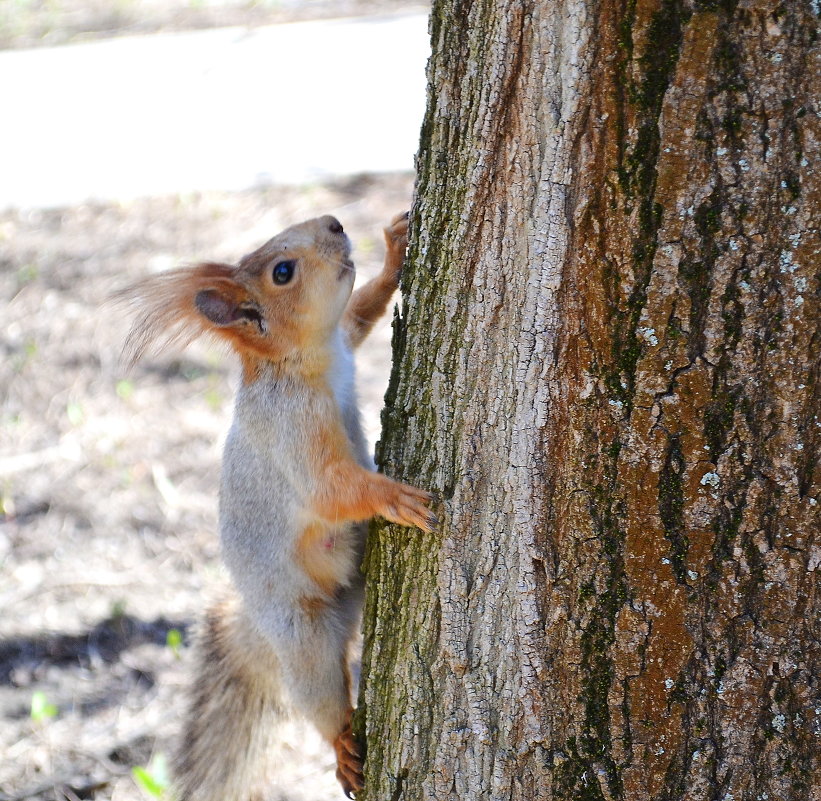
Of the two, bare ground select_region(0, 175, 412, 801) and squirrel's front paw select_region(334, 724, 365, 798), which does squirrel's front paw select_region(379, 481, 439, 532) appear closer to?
squirrel's front paw select_region(334, 724, 365, 798)

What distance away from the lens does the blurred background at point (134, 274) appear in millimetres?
3125

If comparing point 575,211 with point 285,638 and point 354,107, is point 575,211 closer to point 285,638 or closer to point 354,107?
point 285,638

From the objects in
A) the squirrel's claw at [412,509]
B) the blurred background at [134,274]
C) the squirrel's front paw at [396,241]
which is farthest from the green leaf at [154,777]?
the squirrel's front paw at [396,241]

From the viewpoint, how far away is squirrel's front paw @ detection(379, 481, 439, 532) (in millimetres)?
1859

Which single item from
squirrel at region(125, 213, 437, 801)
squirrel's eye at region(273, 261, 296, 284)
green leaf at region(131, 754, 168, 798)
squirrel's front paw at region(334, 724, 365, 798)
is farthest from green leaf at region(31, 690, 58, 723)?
squirrel's eye at region(273, 261, 296, 284)

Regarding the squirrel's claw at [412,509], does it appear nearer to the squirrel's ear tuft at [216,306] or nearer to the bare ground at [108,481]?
the squirrel's ear tuft at [216,306]

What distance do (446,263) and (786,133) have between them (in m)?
0.60

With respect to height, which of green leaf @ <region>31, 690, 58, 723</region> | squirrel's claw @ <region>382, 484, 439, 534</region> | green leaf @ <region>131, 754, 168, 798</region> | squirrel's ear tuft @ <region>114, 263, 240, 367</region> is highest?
squirrel's ear tuft @ <region>114, 263, 240, 367</region>

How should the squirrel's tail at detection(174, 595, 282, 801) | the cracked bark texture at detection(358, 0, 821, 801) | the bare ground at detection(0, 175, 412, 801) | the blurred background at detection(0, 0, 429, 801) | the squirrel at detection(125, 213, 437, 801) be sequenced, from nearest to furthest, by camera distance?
the cracked bark texture at detection(358, 0, 821, 801) → the squirrel at detection(125, 213, 437, 801) → the squirrel's tail at detection(174, 595, 282, 801) → the bare ground at detection(0, 175, 412, 801) → the blurred background at detection(0, 0, 429, 801)

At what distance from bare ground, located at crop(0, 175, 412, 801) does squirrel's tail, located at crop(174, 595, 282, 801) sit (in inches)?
4.3

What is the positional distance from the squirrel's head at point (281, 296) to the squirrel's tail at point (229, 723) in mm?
682

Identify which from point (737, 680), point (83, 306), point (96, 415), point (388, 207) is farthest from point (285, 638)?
point (388, 207)

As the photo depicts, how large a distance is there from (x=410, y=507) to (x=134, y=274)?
147 inches

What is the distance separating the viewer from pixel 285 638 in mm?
2379
